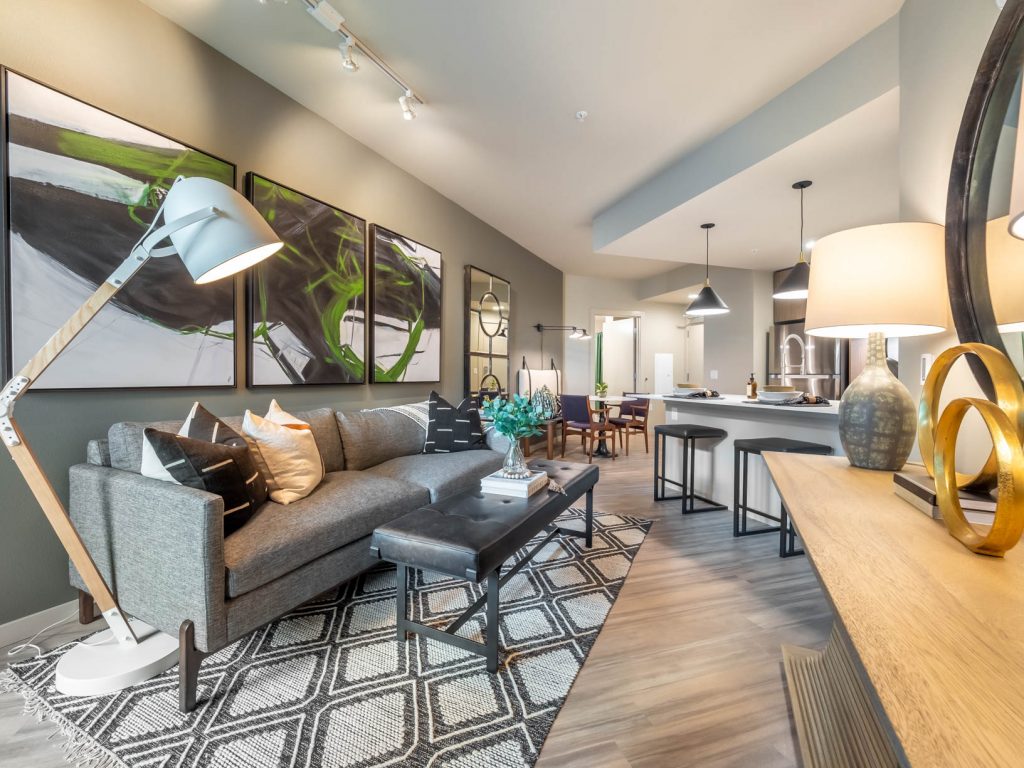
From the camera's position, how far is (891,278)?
120 centimetres

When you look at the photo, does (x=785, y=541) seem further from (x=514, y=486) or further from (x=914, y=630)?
(x=914, y=630)

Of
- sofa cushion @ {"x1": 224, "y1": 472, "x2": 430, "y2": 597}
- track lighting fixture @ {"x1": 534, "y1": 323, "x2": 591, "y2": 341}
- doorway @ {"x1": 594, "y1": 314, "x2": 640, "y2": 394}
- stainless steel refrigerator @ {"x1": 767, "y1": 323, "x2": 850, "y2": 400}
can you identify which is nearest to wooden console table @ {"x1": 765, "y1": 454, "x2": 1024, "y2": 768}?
sofa cushion @ {"x1": 224, "y1": 472, "x2": 430, "y2": 597}

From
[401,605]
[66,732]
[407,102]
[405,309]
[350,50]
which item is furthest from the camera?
[405,309]

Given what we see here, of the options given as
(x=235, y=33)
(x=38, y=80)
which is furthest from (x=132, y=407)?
(x=235, y=33)

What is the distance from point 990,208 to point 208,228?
2221mm

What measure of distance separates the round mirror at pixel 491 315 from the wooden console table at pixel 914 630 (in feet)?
13.3

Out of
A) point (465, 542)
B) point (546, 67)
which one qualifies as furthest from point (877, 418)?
point (546, 67)

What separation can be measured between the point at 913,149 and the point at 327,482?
9.85 ft

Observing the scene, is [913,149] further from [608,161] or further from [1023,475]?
[608,161]

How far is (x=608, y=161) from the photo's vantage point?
11.5 feet

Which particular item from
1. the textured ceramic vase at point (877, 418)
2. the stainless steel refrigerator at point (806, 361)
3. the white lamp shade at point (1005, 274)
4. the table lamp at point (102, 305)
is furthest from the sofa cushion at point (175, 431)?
the stainless steel refrigerator at point (806, 361)

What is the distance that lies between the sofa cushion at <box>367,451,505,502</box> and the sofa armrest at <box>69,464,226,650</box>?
3.94 feet

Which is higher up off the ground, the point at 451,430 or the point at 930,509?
the point at 930,509

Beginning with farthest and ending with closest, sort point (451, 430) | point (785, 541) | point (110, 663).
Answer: point (451, 430) → point (785, 541) → point (110, 663)
